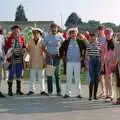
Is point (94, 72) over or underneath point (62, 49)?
underneath

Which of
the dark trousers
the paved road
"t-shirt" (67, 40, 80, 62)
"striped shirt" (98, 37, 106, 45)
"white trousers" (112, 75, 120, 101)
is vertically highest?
"striped shirt" (98, 37, 106, 45)

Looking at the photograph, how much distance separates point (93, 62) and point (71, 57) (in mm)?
712

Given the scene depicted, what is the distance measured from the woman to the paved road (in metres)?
0.61

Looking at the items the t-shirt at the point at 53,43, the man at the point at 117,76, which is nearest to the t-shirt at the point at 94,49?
the man at the point at 117,76

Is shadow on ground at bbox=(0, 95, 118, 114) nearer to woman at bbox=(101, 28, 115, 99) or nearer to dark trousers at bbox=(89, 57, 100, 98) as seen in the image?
dark trousers at bbox=(89, 57, 100, 98)

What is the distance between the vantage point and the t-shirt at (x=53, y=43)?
15.4 meters

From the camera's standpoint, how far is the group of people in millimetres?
14320

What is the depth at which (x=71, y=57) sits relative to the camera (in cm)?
1496

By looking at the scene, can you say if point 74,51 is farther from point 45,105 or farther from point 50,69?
point 45,105

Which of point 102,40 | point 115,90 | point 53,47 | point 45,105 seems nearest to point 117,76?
point 115,90

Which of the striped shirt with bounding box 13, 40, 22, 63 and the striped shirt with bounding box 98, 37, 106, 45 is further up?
the striped shirt with bounding box 98, 37, 106, 45

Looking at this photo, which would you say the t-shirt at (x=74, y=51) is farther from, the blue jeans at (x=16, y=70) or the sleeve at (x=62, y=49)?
the blue jeans at (x=16, y=70)

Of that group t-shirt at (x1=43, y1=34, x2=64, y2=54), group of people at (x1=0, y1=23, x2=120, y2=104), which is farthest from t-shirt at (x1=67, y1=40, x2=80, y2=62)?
t-shirt at (x1=43, y1=34, x2=64, y2=54)

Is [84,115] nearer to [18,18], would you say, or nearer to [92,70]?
[92,70]
